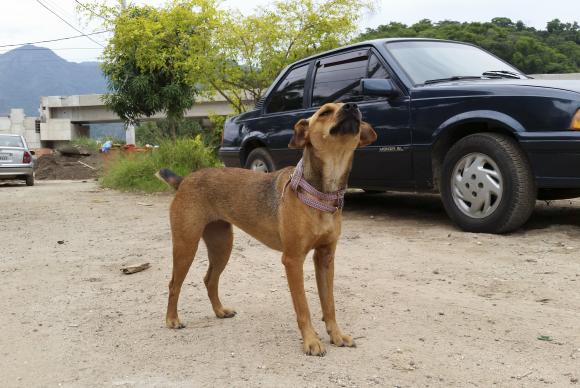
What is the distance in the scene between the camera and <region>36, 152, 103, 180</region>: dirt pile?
82.0 feet

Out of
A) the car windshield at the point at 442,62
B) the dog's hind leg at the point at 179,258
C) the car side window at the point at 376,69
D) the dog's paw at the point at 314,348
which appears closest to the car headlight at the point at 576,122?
the car windshield at the point at 442,62

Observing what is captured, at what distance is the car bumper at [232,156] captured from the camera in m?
8.09

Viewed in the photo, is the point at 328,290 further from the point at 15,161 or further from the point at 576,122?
the point at 15,161

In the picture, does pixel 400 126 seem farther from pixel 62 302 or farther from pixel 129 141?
pixel 129 141

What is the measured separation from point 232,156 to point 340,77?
216 cm

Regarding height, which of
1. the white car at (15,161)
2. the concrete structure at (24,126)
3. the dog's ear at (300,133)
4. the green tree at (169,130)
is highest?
the concrete structure at (24,126)

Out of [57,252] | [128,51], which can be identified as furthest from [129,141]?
[57,252]

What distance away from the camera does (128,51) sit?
1552cm

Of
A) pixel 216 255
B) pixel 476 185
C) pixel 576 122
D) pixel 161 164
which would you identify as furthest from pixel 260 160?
pixel 161 164

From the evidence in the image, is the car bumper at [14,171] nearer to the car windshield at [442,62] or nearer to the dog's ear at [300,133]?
the car windshield at [442,62]

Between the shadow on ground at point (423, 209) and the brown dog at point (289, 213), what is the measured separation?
321 cm

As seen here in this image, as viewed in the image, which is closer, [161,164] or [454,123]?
[454,123]

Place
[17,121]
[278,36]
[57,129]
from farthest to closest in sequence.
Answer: [17,121], [57,129], [278,36]

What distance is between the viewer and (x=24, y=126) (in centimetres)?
5131
